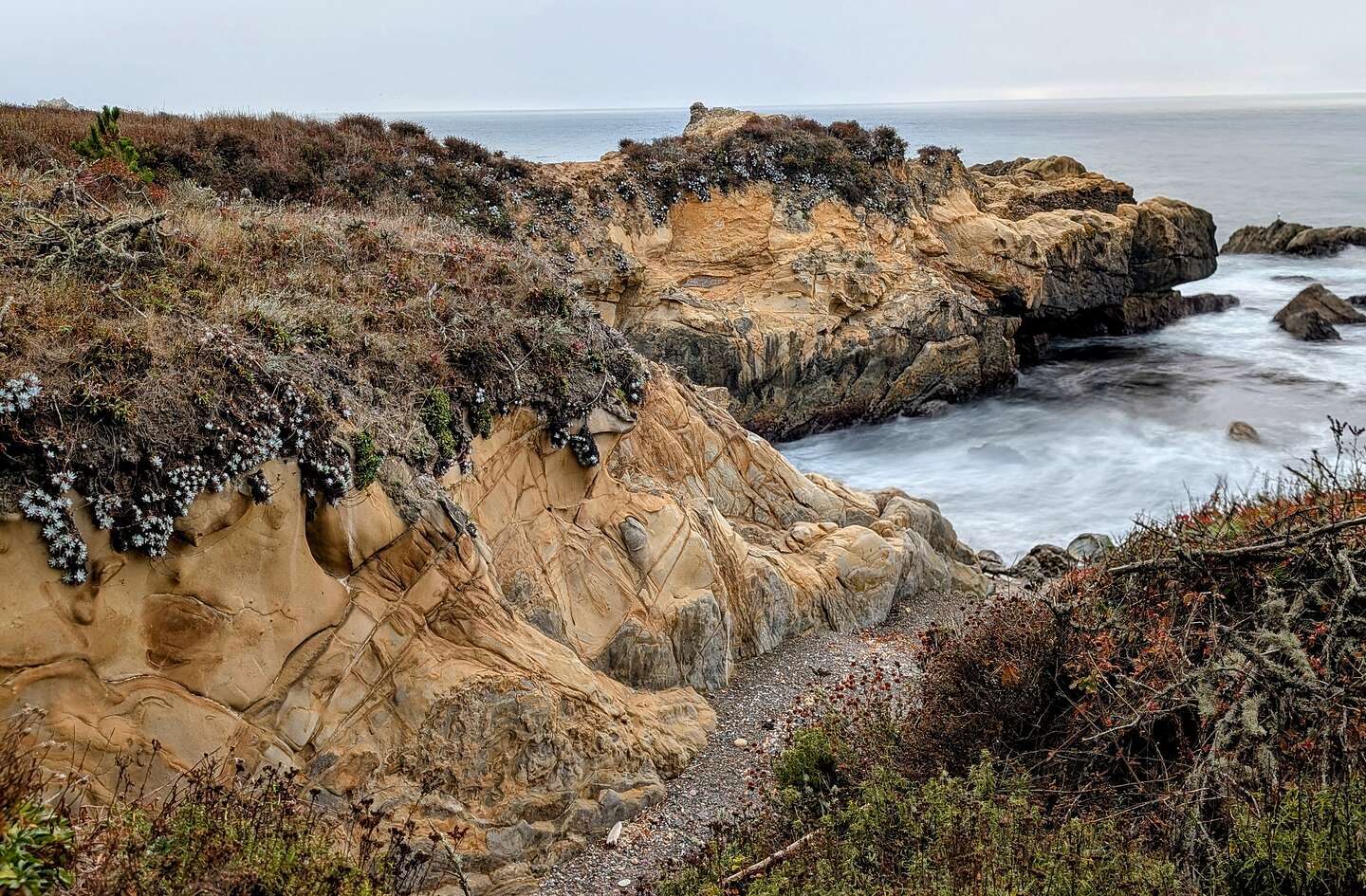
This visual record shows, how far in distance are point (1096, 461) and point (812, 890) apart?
2242 centimetres

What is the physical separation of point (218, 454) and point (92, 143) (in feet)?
32.2

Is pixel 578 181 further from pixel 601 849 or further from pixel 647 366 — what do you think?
pixel 601 849

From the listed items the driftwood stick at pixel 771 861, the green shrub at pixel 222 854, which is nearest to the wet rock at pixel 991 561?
→ the driftwood stick at pixel 771 861

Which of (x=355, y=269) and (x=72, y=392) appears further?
(x=355, y=269)

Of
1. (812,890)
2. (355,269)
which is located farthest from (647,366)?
(812,890)

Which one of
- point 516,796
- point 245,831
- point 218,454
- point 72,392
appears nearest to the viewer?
point 245,831

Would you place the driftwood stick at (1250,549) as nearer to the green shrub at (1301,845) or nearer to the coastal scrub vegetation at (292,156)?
the green shrub at (1301,845)

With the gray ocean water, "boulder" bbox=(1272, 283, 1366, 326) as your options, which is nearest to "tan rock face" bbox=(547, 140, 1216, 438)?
the gray ocean water

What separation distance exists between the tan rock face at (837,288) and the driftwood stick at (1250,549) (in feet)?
54.0

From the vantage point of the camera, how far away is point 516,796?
8367 millimetres

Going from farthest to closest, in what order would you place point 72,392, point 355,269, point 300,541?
point 355,269
point 300,541
point 72,392

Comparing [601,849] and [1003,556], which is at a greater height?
[601,849]

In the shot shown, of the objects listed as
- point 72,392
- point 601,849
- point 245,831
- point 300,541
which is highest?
point 72,392

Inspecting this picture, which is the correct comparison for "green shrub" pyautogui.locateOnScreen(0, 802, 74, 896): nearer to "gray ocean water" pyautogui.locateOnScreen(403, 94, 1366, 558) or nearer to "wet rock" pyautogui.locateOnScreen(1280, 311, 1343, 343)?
"gray ocean water" pyautogui.locateOnScreen(403, 94, 1366, 558)
